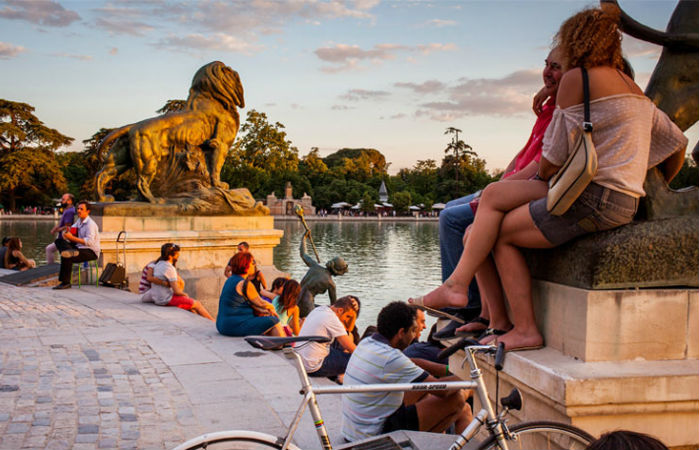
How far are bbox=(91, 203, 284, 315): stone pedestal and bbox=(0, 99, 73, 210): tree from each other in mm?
48683

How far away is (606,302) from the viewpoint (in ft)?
8.26

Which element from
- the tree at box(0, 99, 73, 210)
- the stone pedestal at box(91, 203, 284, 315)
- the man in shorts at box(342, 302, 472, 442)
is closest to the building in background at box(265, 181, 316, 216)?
the tree at box(0, 99, 73, 210)

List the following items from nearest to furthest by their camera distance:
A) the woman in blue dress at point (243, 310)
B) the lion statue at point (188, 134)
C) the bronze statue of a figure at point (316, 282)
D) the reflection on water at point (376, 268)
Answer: the woman in blue dress at point (243, 310)
the bronze statue of a figure at point (316, 282)
the lion statue at point (188, 134)
the reflection on water at point (376, 268)

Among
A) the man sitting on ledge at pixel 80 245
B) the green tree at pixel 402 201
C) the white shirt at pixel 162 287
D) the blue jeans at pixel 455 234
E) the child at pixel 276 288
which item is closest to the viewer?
the blue jeans at pixel 455 234

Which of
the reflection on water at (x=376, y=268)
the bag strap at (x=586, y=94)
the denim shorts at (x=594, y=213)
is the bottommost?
the reflection on water at (x=376, y=268)

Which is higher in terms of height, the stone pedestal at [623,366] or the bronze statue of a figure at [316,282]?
the stone pedestal at [623,366]

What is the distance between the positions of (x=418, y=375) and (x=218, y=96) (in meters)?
11.6

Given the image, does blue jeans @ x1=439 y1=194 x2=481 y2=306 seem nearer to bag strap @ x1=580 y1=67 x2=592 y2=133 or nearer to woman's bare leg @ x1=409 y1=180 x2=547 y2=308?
woman's bare leg @ x1=409 y1=180 x2=547 y2=308

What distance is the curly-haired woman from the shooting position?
258cm

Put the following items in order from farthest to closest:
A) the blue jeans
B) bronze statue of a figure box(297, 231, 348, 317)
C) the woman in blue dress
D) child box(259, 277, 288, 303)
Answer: bronze statue of a figure box(297, 231, 348, 317) < child box(259, 277, 288, 303) < the woman in blue dress < the blue jeans

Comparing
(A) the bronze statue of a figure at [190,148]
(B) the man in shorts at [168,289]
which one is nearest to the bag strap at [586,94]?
(B) the man in shorts at [168,289]

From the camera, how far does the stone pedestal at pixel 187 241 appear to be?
1276 cm

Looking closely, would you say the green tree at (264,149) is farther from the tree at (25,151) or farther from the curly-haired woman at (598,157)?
the curly-haired woman at (598,157)

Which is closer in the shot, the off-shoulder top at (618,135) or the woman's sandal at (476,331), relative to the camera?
the off-shoulder top at (618,135)
